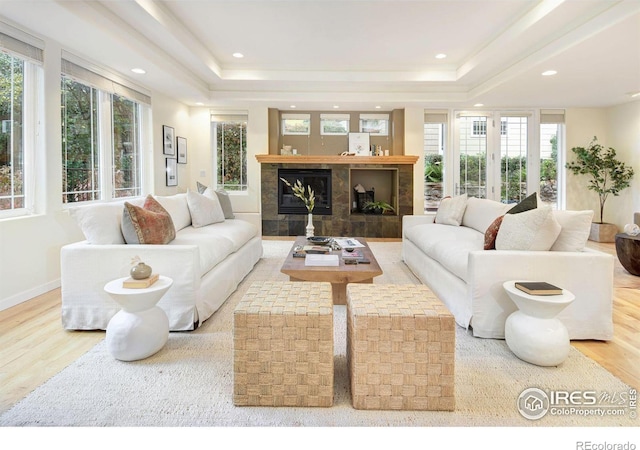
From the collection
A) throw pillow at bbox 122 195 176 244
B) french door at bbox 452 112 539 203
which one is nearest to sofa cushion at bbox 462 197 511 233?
french door at bbox 452 112 539 203

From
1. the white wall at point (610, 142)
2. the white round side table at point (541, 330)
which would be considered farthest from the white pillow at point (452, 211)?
the white wall at point (610, 142)

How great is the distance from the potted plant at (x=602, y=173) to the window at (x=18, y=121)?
24.9 feet

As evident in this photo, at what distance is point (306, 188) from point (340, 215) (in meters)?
0.77

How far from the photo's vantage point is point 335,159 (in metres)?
6.72

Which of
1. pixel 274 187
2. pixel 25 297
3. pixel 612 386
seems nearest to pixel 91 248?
pixel 25 297

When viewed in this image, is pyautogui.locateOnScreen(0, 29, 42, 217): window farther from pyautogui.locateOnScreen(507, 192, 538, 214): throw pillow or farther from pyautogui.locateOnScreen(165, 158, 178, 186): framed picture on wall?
pyautogui.locateOnScreen(507, 192, 538, 214): throw pillow

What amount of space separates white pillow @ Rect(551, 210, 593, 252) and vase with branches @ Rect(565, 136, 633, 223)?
5.02 metres

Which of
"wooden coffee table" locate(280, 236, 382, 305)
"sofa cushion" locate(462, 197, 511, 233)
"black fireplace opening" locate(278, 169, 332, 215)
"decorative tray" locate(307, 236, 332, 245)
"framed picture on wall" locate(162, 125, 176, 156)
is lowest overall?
"wooden coffee table" locate(280, 236, 382, 305)

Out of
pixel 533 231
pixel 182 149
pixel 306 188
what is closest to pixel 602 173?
pixel 306 188

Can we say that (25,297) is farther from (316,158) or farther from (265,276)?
(316,158)

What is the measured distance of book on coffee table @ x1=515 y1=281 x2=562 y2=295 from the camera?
209cm

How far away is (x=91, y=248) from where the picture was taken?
2562mm

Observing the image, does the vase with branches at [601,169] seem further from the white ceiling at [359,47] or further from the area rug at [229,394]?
the area rug at [229,394]

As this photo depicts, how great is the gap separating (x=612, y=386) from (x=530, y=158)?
5968mm
